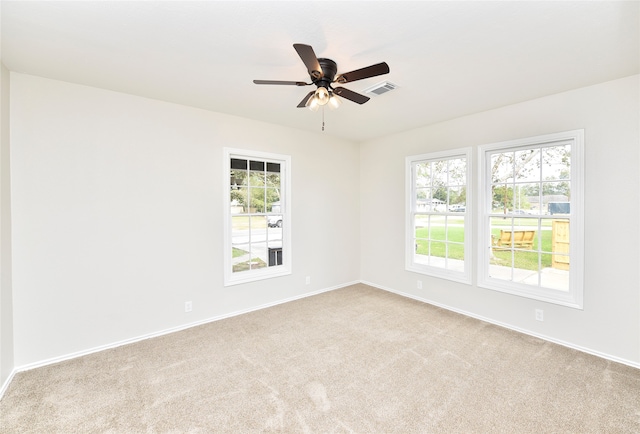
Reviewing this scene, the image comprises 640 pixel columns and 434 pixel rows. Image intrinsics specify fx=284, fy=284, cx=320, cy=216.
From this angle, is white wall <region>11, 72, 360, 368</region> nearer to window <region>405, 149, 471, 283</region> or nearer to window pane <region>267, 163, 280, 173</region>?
window pane <region>267, 163, 280, 173</region>

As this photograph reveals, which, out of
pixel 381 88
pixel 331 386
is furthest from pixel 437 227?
pixel 331 386

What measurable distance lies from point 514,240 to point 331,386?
9.28ft

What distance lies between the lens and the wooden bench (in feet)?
11.2

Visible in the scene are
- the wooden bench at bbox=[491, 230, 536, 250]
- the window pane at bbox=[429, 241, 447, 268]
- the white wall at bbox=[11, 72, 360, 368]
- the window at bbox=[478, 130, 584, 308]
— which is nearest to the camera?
the white wall at bbox=[11, 72, 360, 368]

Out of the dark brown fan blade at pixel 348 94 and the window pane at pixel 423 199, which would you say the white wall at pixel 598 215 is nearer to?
the window pane at pixel 423 199

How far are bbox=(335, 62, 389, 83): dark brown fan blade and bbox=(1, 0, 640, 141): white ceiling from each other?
0.26m

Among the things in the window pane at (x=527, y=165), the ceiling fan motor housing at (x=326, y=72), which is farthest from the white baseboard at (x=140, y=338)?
the window pane at (x=527, y=165)

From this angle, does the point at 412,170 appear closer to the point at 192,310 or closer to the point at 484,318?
the point at 484,318

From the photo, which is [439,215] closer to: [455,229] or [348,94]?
[455,229]

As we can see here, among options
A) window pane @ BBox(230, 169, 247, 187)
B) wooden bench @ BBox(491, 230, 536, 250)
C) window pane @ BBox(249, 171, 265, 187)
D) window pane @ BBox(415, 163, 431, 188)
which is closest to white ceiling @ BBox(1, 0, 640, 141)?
window pane @ BBox(230, 169, 247, 187)

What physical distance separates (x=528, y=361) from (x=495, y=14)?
2.94 meters

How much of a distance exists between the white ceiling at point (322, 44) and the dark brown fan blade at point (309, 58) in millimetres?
241

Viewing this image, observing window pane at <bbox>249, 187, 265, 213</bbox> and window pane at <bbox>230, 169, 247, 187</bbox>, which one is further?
window pane at <bbox>249, 187, 265, 213</bbox>

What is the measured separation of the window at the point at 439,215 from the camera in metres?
3.97
